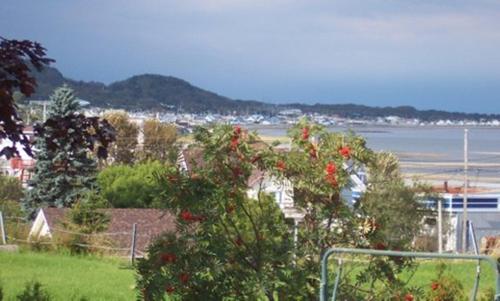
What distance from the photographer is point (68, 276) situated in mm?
16812

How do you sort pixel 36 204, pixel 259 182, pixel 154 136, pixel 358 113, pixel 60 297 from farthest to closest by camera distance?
pixel 154 136 < pixel 36 204 < pixel 358 113 < pixel 60 297 < pixel 259 182

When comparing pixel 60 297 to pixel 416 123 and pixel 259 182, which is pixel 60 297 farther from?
pixel 416 123

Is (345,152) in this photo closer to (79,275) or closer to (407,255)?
(407,255)

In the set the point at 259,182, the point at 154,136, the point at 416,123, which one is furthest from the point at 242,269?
the point at 154,136

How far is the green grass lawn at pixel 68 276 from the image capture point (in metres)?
13.2

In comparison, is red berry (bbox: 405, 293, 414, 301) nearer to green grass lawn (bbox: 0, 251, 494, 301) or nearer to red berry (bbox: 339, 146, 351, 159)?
red berry (bbox: 339, 146, 351, 159)

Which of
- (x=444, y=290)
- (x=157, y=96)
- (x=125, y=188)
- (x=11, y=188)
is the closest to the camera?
(x=444, y=290)

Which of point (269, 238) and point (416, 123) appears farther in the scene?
point (416, 123)

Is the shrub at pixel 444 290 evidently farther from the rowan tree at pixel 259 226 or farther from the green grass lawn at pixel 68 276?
the green grass lawn at pixel 68 276

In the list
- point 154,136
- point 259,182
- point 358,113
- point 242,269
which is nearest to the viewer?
point 242,269

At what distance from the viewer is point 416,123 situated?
4762 cm

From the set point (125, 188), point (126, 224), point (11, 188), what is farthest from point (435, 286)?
point (11, 188)

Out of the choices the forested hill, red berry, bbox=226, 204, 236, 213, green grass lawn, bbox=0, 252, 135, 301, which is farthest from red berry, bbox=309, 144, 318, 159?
the forested hill

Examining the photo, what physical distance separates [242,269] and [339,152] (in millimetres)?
1000
